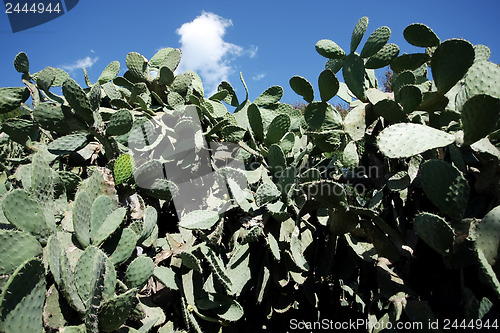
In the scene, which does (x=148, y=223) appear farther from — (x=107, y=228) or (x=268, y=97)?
(x=268, y=97)

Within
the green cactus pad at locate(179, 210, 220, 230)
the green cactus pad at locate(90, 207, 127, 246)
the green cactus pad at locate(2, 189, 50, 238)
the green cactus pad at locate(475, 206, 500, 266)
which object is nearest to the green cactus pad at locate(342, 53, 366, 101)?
the green cactus pad at locate(475, 206, 500, 266)

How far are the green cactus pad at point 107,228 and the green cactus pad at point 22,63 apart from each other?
109cm

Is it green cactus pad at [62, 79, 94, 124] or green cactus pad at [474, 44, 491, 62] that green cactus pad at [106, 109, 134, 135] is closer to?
green cactus pad at [62, 79, 94, 124]

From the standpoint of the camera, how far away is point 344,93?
1853 millimetres

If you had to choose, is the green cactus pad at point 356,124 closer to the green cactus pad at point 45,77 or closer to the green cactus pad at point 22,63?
the green cactus pad at point 45,77

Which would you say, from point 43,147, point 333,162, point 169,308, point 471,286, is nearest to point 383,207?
point 333,162

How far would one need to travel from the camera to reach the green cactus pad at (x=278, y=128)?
152 centimetres

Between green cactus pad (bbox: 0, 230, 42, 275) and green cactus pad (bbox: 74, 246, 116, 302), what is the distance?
0.14m

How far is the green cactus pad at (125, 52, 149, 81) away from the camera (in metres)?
1.80

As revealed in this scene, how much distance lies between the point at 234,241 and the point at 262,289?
23cm

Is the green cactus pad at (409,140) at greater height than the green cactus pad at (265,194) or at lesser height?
greater

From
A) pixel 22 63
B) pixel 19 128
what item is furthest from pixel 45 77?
pixel 19 128

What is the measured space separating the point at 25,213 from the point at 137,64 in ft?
3.55

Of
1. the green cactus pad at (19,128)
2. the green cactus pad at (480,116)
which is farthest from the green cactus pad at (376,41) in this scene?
the green cactus pad at (19,128)
